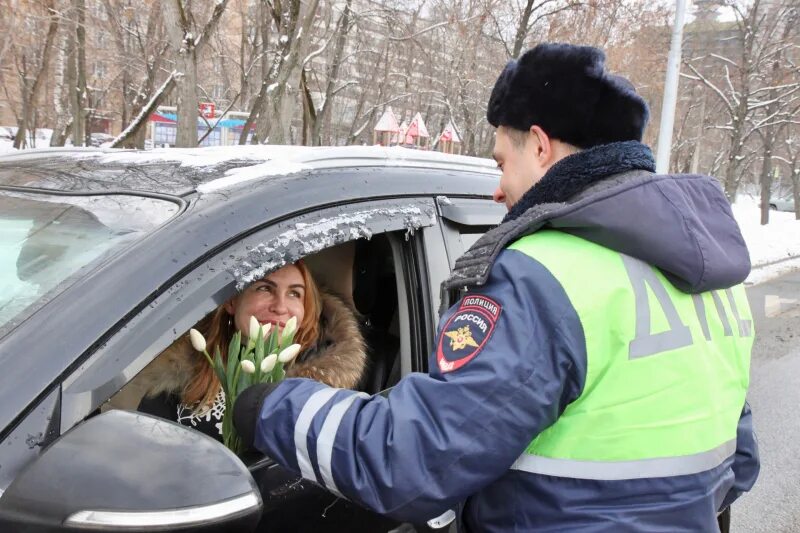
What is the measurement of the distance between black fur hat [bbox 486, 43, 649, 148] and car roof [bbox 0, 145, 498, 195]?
54cm

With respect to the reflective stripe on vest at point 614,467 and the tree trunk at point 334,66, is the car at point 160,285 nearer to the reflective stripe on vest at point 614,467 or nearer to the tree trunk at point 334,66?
the reflective stripe on vest at point 614,467

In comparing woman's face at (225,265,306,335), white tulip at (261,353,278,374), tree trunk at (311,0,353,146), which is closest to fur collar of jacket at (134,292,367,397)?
woman's face at (225,265,306,335)

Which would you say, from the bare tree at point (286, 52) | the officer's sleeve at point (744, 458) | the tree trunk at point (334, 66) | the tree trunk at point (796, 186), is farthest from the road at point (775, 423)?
the tree trunk at point (796, 186)

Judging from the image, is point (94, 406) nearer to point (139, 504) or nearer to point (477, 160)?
point (139, 504)

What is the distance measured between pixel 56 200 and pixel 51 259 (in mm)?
292

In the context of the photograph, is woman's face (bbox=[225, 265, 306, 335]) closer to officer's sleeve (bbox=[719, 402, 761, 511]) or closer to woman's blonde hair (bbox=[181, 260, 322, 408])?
woman's blonde hair (bbox=[181, 260, 322, 408])

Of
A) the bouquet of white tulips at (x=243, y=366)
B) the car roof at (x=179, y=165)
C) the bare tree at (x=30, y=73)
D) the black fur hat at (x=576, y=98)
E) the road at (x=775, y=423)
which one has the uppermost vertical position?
the bare tree at (x=30, y=73)

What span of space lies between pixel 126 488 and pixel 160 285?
0.38 metres

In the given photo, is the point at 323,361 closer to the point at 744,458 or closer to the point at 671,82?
the point at 744,458

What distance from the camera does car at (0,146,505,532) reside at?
0.89m

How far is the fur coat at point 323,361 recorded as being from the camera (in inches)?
65.6

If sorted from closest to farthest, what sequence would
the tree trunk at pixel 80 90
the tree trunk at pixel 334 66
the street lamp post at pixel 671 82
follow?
the street lamp post at pixel 671 82 < the tree trunk at pixel 80 90 < the tree trunk at pixel 334 66

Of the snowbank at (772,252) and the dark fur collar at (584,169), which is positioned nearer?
the dark fur collar at (584,169)

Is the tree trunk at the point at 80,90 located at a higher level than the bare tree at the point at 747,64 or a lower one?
lower
